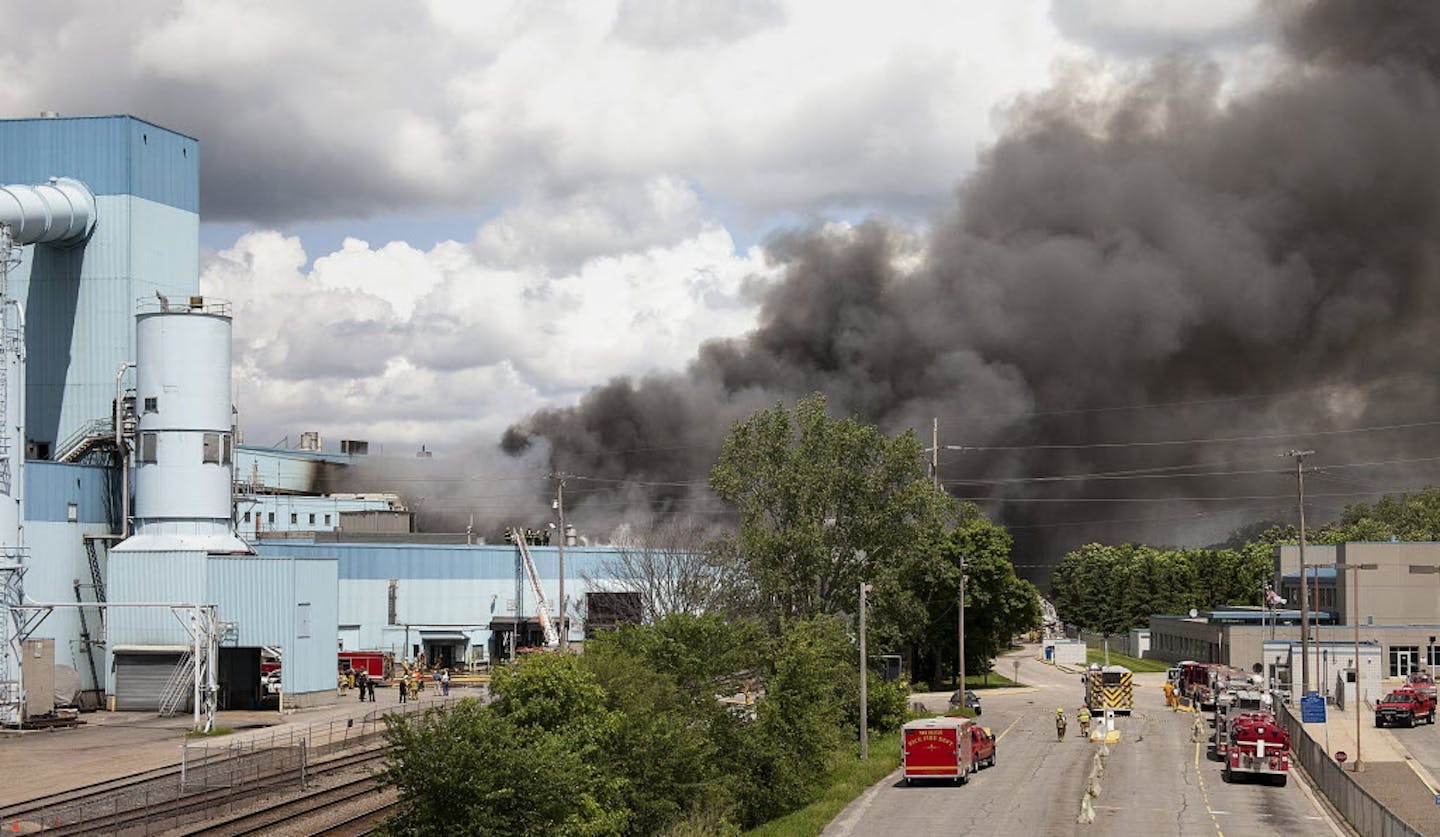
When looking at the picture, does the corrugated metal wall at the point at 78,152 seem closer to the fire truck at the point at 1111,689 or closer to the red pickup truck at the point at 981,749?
the red pickup truck at the point at 981,749

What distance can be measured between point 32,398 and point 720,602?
36.6m

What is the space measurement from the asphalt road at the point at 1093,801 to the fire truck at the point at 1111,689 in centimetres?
588

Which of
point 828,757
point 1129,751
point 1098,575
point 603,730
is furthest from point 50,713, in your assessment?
A: point 1098,575

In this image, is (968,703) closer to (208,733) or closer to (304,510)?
(208,733)

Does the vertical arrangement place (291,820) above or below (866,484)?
below

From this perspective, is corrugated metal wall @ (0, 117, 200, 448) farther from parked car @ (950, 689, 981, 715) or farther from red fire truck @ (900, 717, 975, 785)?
red fire truck @ (900, 717, 975, 785)

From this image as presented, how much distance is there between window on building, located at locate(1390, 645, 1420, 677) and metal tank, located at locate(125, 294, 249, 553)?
69.0 metres

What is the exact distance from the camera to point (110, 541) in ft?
248

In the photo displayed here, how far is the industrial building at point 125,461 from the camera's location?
230 feet

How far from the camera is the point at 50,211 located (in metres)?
76.0

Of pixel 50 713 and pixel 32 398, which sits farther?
pixel 32 398

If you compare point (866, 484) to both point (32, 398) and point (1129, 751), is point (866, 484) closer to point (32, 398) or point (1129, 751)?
point (1129, 751)

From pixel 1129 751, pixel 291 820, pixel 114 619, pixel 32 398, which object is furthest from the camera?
pixel 32 398

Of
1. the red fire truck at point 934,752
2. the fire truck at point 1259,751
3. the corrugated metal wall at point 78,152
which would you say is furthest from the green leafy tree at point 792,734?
the corrugated metal wall at point 78,152
